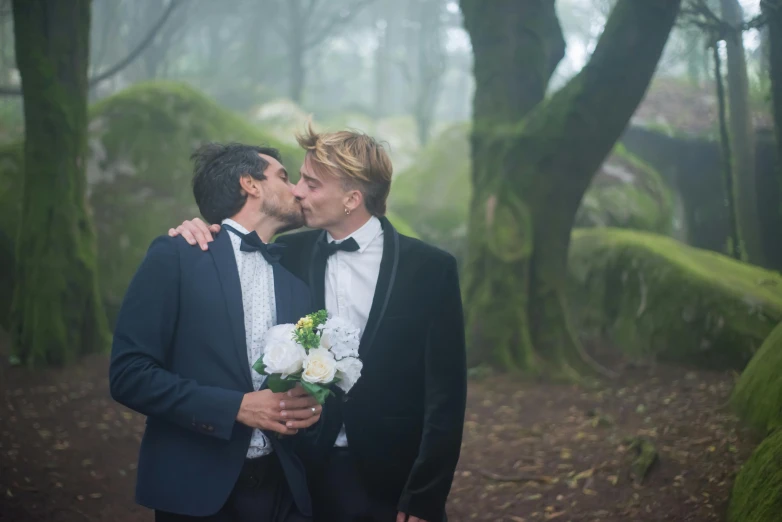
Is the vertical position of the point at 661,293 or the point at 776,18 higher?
the point at 776,18

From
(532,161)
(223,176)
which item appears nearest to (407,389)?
(223,176)

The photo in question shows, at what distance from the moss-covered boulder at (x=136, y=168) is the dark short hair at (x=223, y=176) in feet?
19.6

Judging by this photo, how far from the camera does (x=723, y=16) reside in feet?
22.5

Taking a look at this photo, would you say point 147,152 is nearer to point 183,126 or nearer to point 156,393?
point 183,126

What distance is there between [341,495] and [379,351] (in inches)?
23.8

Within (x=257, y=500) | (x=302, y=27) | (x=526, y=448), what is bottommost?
(x=526, y=448)

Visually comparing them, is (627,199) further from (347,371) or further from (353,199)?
(347,371)

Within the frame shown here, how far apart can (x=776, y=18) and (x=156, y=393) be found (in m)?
5.50

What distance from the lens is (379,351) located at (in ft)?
9.57

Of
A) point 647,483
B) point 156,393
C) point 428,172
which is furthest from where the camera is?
point 428,172

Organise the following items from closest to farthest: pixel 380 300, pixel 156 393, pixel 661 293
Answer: pixel 156 393
pixel 380 300
pixel 661 293

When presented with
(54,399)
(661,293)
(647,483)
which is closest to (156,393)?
(647,483)

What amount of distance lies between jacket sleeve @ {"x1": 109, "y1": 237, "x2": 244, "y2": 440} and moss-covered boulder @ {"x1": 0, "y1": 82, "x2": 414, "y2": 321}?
631cm

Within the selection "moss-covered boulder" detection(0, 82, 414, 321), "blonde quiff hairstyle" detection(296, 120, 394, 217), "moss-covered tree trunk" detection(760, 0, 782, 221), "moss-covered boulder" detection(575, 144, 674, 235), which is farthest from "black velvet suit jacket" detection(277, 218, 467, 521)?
"moss-covered boulder" detection(575, 144, 674, 235)
